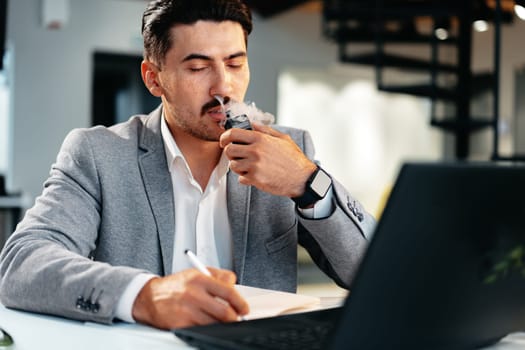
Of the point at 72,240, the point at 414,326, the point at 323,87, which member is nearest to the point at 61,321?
the point at 72,240

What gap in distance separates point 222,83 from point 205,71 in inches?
2.6

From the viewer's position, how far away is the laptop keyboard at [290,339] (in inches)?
35.8

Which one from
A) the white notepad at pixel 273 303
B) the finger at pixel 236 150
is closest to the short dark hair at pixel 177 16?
the finger at pixel 236 150

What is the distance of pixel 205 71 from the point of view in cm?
179

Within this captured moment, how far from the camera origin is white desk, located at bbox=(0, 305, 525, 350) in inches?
40.4

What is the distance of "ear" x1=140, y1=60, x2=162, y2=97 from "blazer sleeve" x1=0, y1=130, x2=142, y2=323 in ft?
0.95

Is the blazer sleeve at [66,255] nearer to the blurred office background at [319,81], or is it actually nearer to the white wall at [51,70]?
the blurred office background at [319,81]

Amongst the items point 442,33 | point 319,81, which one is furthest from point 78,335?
point 319,81

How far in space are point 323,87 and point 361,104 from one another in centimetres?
53

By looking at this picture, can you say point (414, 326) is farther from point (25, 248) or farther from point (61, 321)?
point (25, 248)

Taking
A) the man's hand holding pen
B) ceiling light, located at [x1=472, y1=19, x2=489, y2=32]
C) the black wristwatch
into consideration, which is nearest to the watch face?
the black wristwatch

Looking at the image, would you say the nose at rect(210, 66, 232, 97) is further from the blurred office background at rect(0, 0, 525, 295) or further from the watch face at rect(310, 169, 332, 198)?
the blurred office background at rect(0, 0, 525, 295)

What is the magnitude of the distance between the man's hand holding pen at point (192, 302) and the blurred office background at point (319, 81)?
14.5ft

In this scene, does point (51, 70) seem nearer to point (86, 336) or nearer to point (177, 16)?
point (177, 16)
